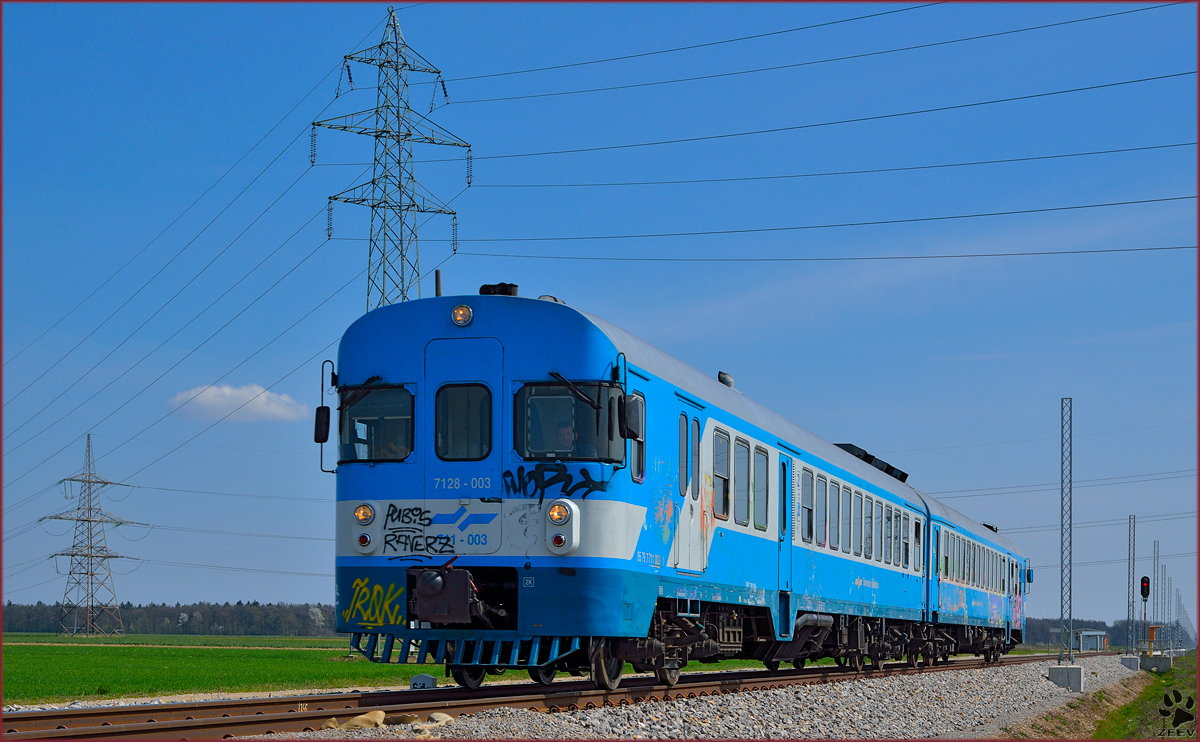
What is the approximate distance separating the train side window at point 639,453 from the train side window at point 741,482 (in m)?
2.94

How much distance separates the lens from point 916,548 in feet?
83.4

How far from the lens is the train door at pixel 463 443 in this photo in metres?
11.5

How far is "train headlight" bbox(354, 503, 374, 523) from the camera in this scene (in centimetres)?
1184

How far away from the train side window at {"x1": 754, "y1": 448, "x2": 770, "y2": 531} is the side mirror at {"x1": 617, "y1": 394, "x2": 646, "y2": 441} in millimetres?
4190

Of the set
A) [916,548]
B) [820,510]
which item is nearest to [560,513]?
[820,510]

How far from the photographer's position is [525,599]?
11.4m

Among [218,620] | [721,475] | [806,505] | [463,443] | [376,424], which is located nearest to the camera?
[463,443]

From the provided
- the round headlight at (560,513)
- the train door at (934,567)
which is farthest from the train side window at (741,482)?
the train door at (934,567)

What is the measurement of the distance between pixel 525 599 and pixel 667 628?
230 centimetres

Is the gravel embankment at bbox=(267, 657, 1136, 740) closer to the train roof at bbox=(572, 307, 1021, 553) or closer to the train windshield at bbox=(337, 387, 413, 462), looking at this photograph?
the train windshield at bbox=(337, 387, 413, 462)

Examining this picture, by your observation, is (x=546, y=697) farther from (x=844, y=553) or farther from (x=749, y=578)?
(x=844, y=553)

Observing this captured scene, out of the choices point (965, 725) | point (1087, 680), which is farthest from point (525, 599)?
point (1087, 680)

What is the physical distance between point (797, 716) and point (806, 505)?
16.2 ft

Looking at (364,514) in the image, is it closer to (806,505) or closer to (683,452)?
(683,452)
